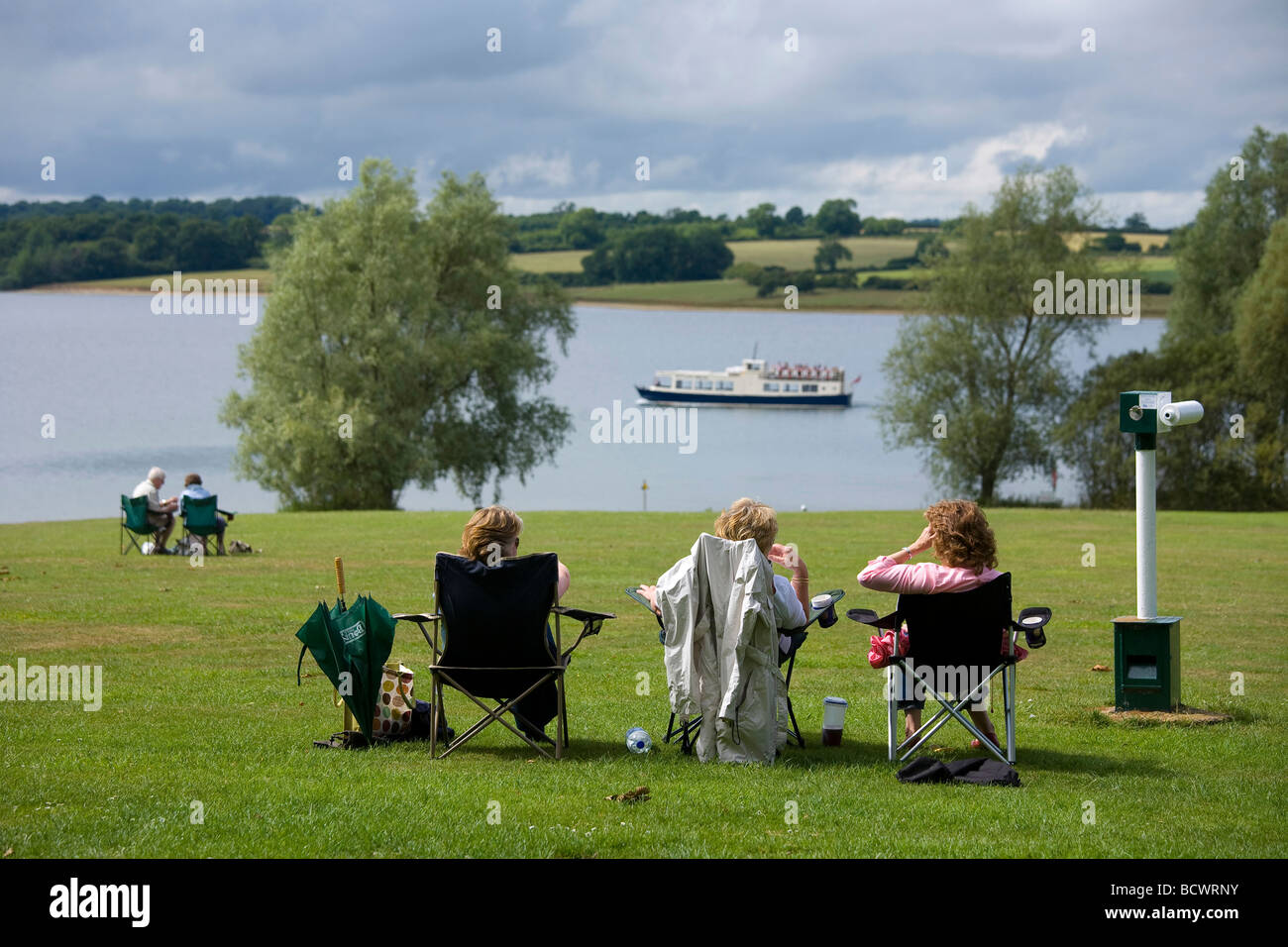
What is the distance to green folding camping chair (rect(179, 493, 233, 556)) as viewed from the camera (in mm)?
15195

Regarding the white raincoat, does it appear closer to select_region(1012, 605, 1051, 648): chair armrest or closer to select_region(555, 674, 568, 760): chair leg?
select_region(555, 674, 568, 760): chair leg

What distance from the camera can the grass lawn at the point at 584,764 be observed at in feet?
16.0

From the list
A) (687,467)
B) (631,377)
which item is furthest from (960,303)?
(631,377)

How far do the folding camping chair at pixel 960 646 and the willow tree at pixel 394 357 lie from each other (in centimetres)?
2973

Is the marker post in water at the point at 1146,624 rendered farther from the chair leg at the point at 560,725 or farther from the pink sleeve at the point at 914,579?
the chair leg at the point at 560,725

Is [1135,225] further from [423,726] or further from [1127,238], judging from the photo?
[423,726]

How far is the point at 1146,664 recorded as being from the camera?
7473 mm

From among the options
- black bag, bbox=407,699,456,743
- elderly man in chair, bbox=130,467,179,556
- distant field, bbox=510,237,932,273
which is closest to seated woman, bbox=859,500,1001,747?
black bag, bbox=407,699,456,743

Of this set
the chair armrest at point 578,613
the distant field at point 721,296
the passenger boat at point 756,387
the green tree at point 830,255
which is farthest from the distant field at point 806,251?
the chair armrest at point 578,613

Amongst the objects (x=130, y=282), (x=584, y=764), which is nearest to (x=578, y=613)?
(x=584, y=764)

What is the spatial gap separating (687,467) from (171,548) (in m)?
38.3

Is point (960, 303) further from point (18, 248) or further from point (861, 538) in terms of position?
point (18, 248)

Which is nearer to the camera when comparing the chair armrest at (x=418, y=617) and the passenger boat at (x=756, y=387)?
the chair armrest at (x=418, y=617)

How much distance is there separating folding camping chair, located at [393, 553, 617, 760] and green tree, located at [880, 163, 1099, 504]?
3950cm
